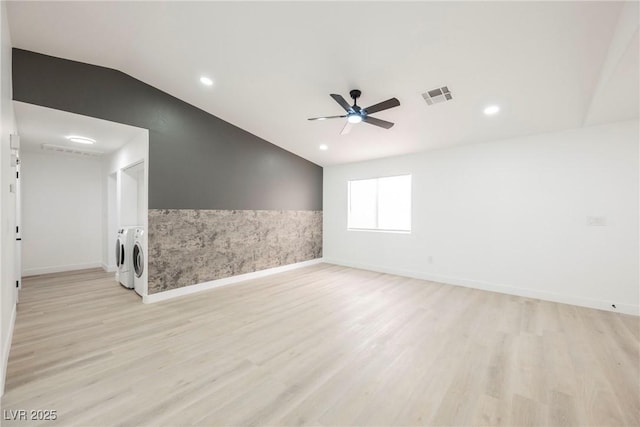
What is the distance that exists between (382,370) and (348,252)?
415 centimetres

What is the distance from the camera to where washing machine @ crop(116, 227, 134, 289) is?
13.8ft

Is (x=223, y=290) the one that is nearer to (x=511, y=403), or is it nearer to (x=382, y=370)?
(x=382, y=370)

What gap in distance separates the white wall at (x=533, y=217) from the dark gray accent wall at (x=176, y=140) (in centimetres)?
276

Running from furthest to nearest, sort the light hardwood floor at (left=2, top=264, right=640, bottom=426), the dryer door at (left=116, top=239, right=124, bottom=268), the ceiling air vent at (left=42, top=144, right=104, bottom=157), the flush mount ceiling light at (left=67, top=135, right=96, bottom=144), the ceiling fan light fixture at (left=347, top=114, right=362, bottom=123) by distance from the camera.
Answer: the ceiling air vent at (left=42, top=144, right=104, bottom=157), the dryer door at (left=116, top=239, right=124, bottom=268), the flush mount ceiling light at (left=67, top=135, right=96, bottom=144), the ceiling fan light fixture at (left=347, top=114, right=362, bottom=123), the light hardwood floor at (left=2, top=264, right=640, bottom=426)

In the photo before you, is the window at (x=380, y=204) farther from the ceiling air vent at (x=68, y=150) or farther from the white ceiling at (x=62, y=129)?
the ceiling air vent at (x=68, y=150)

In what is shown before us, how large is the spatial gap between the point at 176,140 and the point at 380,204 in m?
4.23

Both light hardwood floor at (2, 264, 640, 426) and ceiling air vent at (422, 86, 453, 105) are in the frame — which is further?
ceiling air vent at (422, 86, 453, 105)

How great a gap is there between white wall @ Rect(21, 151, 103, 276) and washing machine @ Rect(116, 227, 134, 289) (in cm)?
217

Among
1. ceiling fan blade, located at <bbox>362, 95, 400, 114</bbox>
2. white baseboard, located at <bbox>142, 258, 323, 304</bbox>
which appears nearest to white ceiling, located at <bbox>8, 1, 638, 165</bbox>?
ceiling fan blade, located at <bbox>362, 95, 400, 114</bbox>

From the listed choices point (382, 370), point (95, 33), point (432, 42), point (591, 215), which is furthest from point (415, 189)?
point (95, 33)

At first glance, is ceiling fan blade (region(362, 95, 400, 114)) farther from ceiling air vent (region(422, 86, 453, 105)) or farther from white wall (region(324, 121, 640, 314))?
white wall (region(324, 121, 640, 314))

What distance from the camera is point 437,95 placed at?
3150mm

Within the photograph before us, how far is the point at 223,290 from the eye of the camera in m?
4.23

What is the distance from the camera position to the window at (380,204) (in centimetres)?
546
